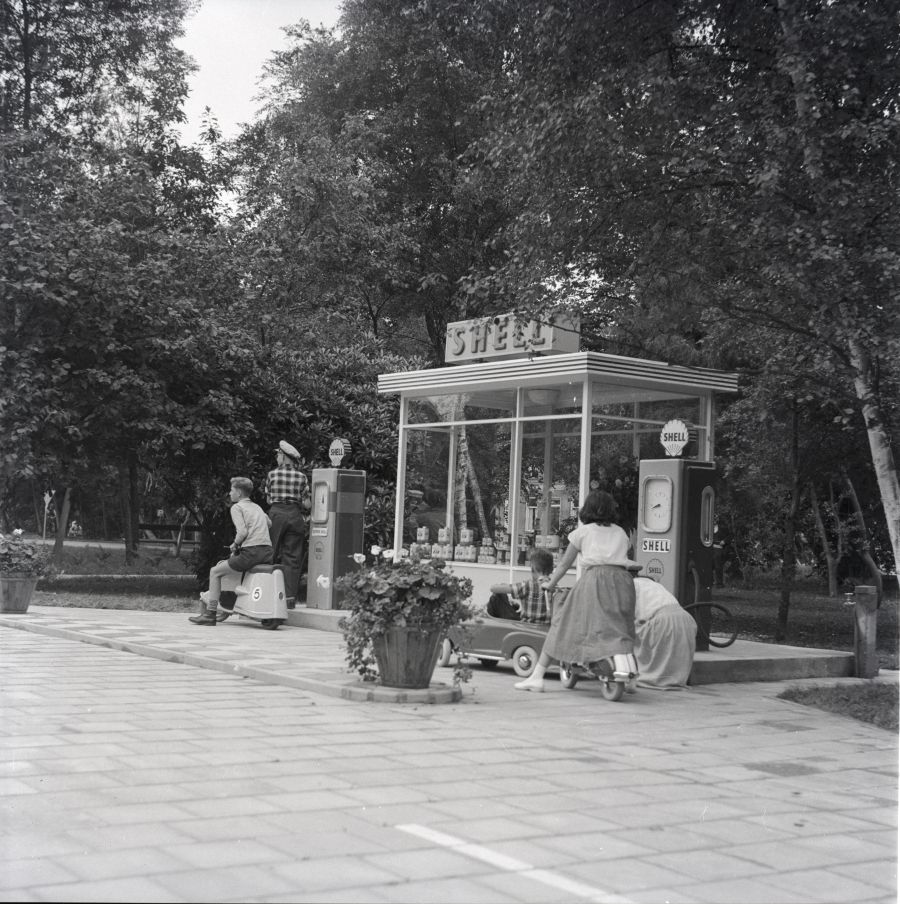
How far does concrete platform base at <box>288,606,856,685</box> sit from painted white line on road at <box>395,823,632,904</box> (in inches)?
264

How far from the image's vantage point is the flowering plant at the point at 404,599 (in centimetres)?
874

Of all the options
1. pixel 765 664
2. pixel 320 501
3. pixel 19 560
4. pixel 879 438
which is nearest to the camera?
pixel 879 438

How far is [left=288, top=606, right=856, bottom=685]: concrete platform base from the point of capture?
37.6 feet

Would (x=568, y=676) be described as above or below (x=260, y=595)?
below

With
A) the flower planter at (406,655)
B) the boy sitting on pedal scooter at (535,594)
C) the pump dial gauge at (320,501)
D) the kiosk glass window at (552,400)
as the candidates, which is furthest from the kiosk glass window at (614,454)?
the flower planter at (406,655)

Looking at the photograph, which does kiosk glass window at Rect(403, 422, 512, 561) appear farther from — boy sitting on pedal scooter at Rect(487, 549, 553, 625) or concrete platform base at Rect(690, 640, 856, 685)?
boy sitting on pedal scooter at Rect(487, 549, 553, 625)

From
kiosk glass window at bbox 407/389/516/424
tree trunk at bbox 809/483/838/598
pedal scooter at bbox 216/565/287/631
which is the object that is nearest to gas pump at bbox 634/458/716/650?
kiosk glass window at bbox 407/389/516/424

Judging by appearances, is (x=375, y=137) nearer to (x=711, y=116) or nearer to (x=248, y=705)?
(x=711, y=116)

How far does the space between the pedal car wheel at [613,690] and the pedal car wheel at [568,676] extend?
1.58 feet

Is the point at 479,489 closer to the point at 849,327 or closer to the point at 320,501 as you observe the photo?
the point at 320,501

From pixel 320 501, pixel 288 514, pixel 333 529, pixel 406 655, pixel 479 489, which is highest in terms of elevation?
pixel 479 489

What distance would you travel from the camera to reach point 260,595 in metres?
14.9

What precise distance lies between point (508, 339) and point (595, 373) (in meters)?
2.23

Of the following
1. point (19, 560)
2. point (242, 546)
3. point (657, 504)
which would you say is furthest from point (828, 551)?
point (19, 560)
